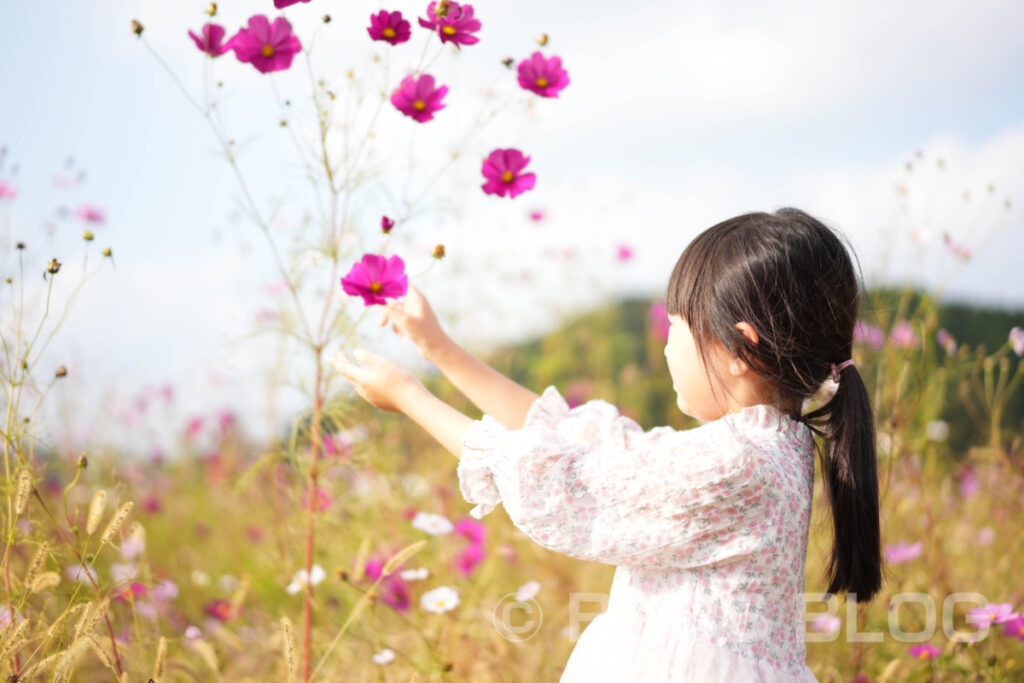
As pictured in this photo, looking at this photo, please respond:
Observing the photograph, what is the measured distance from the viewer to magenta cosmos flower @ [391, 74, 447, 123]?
4.60 feet

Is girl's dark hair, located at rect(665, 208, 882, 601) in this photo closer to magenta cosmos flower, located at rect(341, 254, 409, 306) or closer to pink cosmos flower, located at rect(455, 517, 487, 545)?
magenta cosmos flower, located at rect(341, 254, 409, 306)

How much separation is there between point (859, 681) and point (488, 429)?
1.15 m

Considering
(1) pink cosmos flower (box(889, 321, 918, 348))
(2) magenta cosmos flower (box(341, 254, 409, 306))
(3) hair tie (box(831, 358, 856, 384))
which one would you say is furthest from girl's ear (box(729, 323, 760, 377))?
(1) pink cosmos flower (box(889, 321, 918, 348))

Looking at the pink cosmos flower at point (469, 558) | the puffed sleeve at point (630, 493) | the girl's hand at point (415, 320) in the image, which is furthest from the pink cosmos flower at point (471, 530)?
the puffed sleeve at point (630, 493)

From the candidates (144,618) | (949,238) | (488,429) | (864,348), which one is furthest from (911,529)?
(144,618)

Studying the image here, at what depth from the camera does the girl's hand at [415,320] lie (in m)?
1.42

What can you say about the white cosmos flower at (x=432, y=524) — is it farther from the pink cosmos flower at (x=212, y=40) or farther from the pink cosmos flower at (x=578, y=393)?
the pink cosmos flower at (x=578, y=393)

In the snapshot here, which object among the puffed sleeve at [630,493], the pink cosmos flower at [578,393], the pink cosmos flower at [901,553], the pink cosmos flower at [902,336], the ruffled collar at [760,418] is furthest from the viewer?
the pink cosmos flower at [578,393]

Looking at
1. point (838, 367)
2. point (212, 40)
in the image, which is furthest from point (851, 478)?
point (212, 40)

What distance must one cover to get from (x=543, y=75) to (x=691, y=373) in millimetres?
624

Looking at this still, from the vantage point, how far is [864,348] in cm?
222

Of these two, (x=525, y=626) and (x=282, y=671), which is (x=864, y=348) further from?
(x=282, y=671)

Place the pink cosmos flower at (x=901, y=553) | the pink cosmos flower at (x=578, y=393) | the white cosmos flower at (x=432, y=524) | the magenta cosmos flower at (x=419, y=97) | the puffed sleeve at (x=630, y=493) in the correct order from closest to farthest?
the puffed sleeve at (x=630, y=493) → the magenta cosmos flower at (x=419, y=97) → the white cosmos flower at (x=432, y=524) → the pink cosmos flower at (x=901, y=553) → the pink cosmos flower at (x=578, y=393)

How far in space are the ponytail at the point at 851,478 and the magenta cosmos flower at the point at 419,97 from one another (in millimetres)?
821
